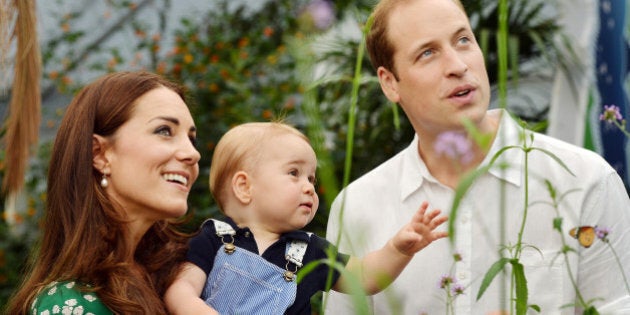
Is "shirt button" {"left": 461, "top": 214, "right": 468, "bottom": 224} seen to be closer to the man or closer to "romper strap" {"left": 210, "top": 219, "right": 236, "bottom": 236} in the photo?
the man

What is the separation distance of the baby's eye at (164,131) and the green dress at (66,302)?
389mm

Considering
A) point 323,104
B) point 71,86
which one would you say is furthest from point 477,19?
point 71,86

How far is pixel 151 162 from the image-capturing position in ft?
7.59

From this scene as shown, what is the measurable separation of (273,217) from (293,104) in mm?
3196

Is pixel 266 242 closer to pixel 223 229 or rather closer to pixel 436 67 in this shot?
pixel 223 229

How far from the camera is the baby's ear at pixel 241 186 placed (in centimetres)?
249

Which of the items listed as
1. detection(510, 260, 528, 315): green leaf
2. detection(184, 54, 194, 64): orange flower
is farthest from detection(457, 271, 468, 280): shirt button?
detection(184, 54, 194, 64): orange flower

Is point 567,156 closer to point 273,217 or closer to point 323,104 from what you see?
point 273,217

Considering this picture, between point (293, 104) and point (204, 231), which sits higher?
point (293, 104)

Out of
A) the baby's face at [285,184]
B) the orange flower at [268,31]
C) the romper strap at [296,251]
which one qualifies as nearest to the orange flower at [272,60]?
the orange flower at [268,31]

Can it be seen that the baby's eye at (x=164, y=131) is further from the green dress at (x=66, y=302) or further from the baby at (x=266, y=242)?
the green dress at (x=66, y=302)

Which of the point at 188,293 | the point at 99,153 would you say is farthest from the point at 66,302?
the point at 99,153

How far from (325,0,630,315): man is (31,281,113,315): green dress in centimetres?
69

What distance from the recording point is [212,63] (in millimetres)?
5871
